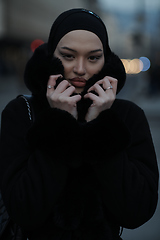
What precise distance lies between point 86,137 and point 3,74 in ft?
138

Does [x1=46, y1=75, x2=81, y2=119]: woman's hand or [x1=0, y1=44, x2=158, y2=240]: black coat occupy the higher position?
[x1=46, y1=75, x2=81, y2=119]: woman's hand

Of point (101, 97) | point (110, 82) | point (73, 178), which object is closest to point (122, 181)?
point (73, 178)

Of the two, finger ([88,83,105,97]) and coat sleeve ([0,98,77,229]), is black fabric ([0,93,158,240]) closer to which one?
coat sleeve ([0,98,77,229])

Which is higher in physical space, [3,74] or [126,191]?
[126,191]

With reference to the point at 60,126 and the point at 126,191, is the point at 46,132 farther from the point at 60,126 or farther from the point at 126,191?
the point at 126,191

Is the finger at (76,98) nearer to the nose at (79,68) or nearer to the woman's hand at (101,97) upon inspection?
the woman's hand at (101,97)

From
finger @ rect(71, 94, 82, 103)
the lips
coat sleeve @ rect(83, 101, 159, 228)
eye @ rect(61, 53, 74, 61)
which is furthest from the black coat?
eye @ rect(61, 53, 74, 61)

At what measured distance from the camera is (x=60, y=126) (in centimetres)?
155

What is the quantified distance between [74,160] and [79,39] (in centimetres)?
69

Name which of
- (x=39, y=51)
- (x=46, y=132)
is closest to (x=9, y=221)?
(x=46, y=132)

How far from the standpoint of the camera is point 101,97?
167cm

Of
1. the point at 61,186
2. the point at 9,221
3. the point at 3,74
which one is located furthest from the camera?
the point at 3,74

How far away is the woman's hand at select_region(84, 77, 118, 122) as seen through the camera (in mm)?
1650

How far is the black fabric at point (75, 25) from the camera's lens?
182cm
